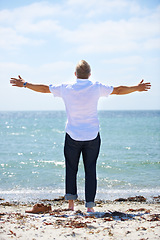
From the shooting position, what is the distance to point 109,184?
30.0ft

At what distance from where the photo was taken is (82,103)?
427 cm

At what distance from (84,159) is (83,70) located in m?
1.32

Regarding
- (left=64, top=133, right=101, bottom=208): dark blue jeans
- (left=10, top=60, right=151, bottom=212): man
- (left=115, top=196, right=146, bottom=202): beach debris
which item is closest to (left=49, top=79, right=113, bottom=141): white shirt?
(left=10, top=60, right=151, bottom=212): man

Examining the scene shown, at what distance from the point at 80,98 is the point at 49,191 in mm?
4742

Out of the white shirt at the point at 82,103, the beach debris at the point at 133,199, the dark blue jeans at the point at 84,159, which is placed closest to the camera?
the white shirt at the point at 82,103

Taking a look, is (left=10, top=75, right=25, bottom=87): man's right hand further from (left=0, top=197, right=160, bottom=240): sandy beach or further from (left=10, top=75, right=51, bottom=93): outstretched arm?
(left=0, top=197, right=160, bottom=240): sandy beach

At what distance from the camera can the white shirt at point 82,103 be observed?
14.0ft

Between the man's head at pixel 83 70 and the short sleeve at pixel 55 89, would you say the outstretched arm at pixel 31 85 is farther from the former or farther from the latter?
the man's head at pixel 83 70

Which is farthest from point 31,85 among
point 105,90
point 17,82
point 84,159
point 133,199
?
point 133,199

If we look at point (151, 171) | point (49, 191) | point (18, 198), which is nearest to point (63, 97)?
point (18, 198)

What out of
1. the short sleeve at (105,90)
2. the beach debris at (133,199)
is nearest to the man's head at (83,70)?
the short sleeve at (105,90)

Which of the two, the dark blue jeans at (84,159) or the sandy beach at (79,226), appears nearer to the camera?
the sandy beach at (79,226)

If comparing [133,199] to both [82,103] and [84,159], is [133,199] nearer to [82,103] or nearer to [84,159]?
[84,159]

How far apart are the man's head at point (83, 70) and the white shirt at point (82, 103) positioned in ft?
0.26
